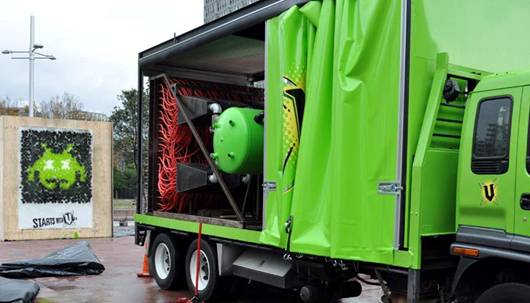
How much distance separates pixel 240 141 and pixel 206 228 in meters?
1.43

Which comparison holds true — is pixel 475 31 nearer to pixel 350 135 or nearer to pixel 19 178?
pixel 350 135

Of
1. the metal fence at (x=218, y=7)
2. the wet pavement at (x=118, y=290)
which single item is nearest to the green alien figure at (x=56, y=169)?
the wet pavement at (x=118, y=290)

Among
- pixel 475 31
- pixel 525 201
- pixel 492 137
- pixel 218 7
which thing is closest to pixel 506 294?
pixel 525 201

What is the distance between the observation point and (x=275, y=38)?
21.1ft

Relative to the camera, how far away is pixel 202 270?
27.4 ft

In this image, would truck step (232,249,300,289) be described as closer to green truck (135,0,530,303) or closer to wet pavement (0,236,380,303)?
green truck (135,0,530,303)

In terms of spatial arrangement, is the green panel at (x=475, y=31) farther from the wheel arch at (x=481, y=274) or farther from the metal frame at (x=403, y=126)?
the wheel arch at (x=481, y=274)

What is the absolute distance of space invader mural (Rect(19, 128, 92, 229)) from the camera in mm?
16016

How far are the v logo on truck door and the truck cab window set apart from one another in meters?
0.09

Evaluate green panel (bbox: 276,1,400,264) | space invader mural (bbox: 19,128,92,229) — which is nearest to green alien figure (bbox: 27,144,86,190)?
space invader mural (bbox: 19,128,92,229)

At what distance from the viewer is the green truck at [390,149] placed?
4598mm

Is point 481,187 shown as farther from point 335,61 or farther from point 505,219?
point 335,61

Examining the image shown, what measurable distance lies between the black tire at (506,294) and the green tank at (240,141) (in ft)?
11.2

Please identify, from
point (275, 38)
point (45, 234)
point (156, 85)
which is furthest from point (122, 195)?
point (275, 38)
